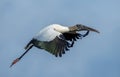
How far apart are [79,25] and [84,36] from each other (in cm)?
59

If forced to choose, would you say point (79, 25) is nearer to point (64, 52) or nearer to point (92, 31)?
point (92, 31)

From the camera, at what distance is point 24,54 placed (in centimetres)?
3216

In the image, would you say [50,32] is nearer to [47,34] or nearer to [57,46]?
[47,34]

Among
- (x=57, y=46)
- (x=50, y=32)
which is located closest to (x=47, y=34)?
(x=50, y=32)

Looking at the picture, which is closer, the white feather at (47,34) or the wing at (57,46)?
the wing at (57,46)

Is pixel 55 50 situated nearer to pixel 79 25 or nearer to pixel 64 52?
pixel 64 52

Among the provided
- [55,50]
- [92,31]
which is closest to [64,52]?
[55,50]

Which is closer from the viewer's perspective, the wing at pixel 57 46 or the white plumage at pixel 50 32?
the wing at pixel 57 46

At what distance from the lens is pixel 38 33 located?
32.2m

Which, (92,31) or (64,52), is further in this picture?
(92,31)

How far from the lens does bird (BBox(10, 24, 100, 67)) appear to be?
30.9 meters

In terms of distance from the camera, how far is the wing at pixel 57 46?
101 ft

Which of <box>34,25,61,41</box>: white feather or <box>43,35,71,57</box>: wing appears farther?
<box>34,25,61,41</box>: white feather

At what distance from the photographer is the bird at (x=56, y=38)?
3095 cm
